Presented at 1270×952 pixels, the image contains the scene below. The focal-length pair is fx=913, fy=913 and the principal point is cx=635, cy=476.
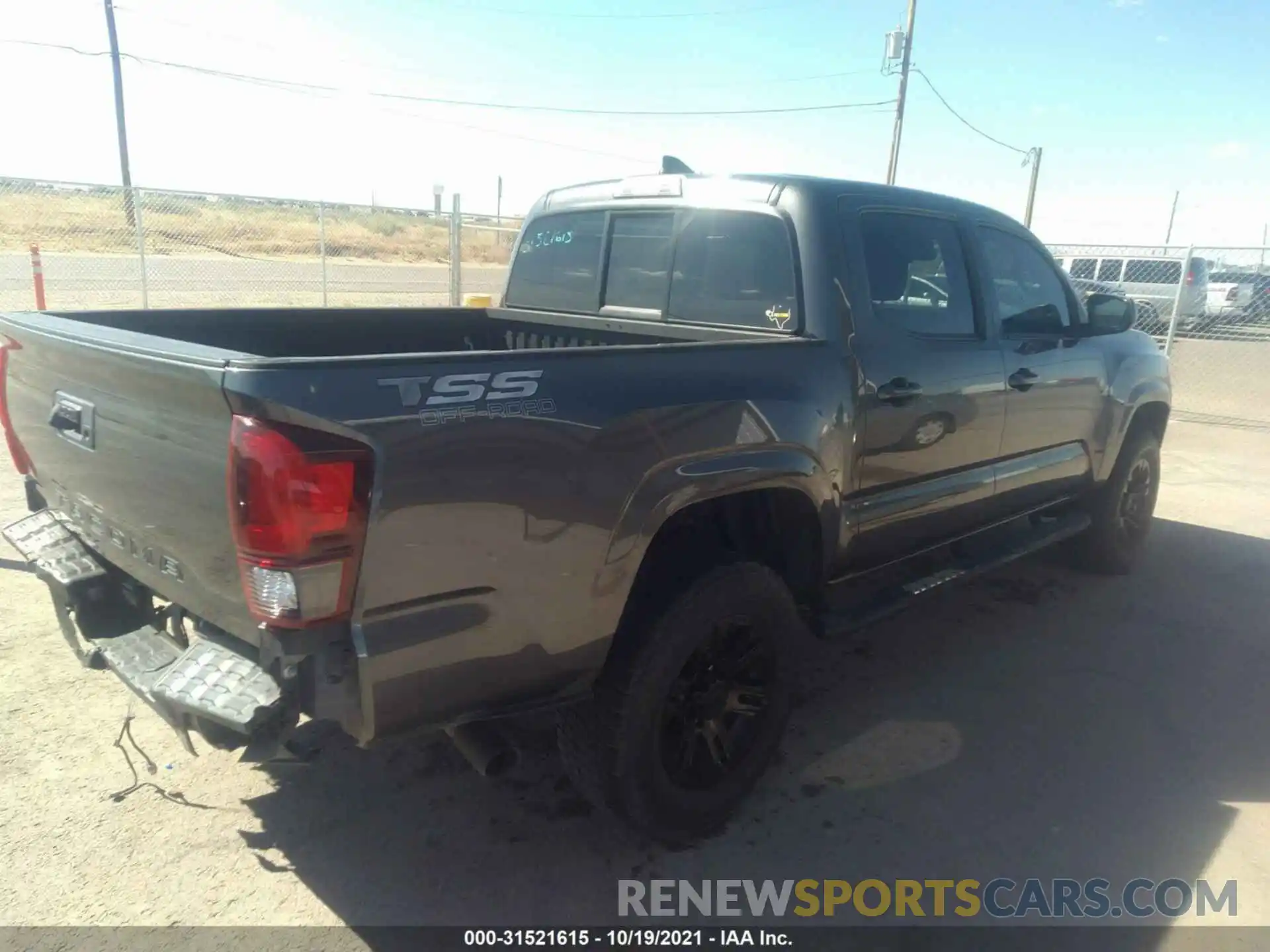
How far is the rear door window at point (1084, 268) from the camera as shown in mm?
21141

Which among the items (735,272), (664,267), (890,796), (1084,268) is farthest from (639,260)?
(1084,268)

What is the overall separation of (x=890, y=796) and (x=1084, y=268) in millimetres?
21917

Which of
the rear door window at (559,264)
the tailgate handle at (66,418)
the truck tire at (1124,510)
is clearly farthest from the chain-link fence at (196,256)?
the truck tire at (1124,510)

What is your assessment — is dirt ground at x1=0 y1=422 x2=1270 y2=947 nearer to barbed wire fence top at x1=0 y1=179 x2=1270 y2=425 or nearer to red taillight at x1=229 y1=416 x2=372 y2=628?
red taillight at x1=229 y1=416 x2=372 y2=628

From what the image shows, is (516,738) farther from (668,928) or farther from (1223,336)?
(1223,336)

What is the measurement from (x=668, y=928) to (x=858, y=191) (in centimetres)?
258

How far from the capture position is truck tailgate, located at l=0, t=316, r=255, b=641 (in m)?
2.00

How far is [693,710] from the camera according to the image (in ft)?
9.36

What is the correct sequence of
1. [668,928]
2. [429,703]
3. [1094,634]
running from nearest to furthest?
[429,703], [668,928], [1094,634]

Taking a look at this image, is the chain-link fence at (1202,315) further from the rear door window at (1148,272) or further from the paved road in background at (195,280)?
the paved road in background at (195,280)

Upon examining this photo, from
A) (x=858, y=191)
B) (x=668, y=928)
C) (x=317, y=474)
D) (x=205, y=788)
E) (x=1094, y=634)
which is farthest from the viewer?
(x=1094, y=634)

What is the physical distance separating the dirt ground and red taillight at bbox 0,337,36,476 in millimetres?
961

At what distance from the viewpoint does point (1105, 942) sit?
256 centimetres

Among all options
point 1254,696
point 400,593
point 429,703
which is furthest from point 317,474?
point 1254,696
